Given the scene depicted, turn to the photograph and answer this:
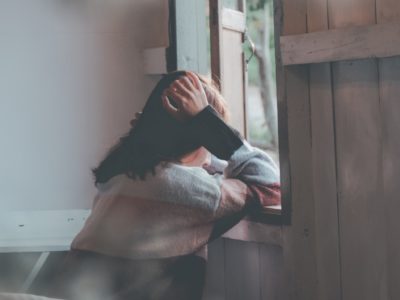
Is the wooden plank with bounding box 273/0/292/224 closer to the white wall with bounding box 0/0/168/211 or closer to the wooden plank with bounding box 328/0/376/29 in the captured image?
the wooden plank with bounding box 328/0/376/29

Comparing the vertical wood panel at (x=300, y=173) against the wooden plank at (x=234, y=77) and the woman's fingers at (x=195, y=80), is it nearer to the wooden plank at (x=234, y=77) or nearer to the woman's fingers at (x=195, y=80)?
the woman's fingers at (x=195, y=80)

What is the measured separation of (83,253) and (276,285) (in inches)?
22.2

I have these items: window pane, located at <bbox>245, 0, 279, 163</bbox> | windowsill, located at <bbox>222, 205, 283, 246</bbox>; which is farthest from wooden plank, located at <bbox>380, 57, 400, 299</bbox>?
window pane, located at <bbox>245, 0, 279, 163</bbox>

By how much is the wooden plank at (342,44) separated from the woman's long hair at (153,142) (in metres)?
0.38

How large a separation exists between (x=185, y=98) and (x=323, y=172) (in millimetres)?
465

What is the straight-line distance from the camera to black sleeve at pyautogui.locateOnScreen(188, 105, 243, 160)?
80.3 inches

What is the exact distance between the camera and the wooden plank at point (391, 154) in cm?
163

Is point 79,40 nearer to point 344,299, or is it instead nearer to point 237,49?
point 237,49

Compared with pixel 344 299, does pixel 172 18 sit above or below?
above

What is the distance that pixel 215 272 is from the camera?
2279 millimetres

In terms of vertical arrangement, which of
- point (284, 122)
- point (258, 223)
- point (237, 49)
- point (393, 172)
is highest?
point (237, 49)

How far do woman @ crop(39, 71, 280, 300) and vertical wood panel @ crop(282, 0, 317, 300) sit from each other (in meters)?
0.20

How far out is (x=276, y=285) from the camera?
2.06 meters

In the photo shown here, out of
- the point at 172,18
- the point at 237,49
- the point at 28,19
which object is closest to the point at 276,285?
the point at 237,49
